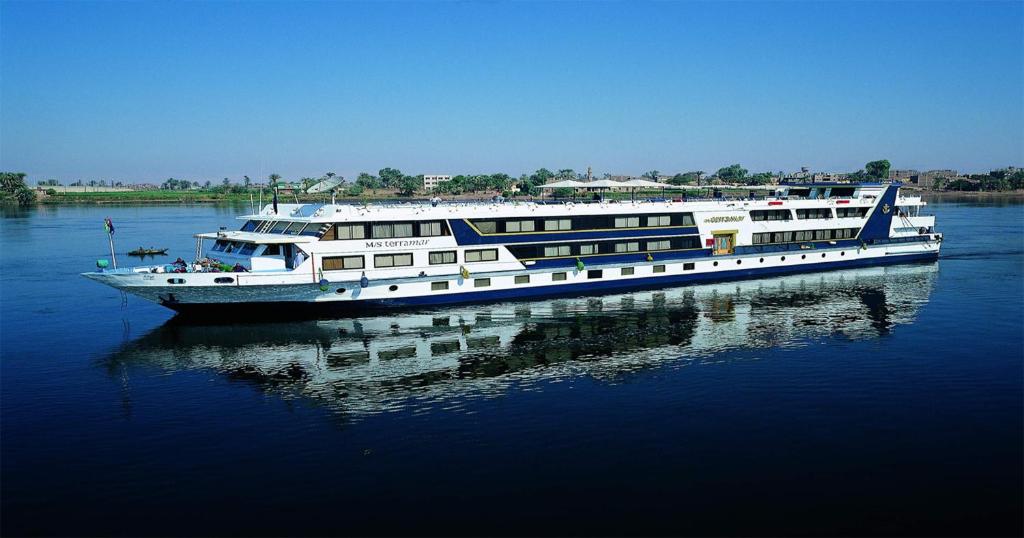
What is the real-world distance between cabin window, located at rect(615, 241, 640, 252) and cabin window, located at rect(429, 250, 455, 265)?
13.6 m

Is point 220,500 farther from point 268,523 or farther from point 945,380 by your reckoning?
point 945,380

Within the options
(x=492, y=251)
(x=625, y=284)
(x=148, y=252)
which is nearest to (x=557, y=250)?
(x=492, y=251)

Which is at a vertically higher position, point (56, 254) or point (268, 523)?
point (56, 254)

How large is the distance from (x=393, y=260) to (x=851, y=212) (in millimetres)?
44554

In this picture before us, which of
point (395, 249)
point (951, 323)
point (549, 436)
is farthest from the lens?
point (395, 249)

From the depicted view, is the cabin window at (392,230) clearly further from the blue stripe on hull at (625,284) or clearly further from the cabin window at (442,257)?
the blue stripe on hull at (625,284)

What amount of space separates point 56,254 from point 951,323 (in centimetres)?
9057

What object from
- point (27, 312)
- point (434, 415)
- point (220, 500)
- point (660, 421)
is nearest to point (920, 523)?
point (660, 421)

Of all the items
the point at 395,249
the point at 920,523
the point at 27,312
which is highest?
the point at 395,249

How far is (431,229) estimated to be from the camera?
4541 centimetres

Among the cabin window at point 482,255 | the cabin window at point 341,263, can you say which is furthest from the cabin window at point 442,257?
the cabin window at point 341,263

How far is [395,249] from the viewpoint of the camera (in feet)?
145

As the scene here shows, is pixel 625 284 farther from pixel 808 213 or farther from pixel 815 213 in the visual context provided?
pixel 815 213

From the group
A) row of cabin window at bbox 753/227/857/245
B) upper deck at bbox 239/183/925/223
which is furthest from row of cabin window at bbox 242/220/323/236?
row of cabin window at bbox 753/227/857/245
